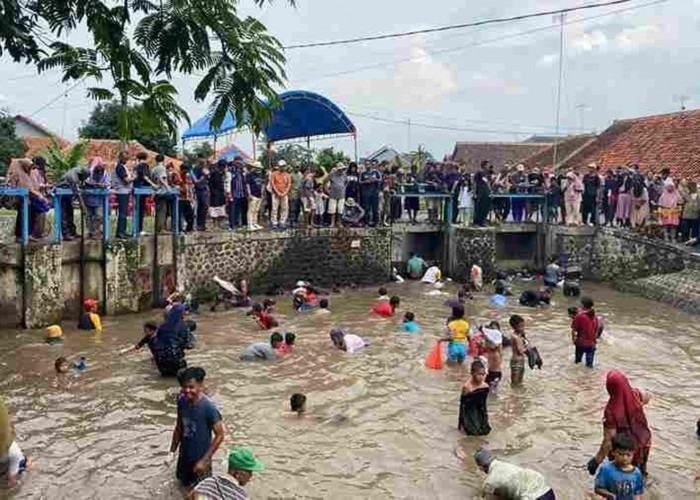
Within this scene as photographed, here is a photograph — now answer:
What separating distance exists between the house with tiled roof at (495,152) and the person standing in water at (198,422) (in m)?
38.9

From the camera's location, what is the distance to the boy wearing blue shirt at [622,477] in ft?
21.0

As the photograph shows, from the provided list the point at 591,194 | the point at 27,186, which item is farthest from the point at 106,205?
the point at 591,194

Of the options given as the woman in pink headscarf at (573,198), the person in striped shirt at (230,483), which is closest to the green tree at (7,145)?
the woman in pink headscarf at (573,198)

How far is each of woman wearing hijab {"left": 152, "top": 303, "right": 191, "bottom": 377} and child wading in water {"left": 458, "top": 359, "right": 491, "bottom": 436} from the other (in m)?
4.33

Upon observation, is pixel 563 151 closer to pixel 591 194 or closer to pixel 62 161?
pixel 591 194

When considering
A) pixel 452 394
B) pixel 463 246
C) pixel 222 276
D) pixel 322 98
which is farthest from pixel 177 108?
pixel 322 98

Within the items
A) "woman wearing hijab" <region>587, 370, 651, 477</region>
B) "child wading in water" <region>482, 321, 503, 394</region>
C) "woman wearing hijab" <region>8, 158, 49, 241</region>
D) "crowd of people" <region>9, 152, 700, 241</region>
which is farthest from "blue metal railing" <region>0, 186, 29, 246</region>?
"woman wearing hijab" <region>587, 370, 651, 477</region>

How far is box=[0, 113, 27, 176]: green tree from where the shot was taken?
30484mm

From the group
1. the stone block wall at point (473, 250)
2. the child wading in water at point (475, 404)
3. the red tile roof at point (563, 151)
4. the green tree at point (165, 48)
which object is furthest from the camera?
the red tile roof at point (563, 151)

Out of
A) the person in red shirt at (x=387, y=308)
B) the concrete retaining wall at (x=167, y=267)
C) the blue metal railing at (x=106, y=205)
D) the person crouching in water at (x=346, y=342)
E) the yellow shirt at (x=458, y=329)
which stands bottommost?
the person crouching in water at (x=346, y=342)

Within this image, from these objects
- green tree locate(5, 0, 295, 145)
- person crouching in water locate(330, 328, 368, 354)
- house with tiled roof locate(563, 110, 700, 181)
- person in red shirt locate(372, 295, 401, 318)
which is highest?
house with tiled roof locate(563, 110, 700, 181)

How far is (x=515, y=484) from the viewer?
693 centimetres

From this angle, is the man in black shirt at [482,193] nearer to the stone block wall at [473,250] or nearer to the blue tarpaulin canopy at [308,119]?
the stone block wall at [473,250]

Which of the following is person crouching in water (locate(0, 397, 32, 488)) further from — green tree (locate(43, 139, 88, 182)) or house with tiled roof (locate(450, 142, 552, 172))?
house with tiled roof (locate(450, 142, 552, 172))
